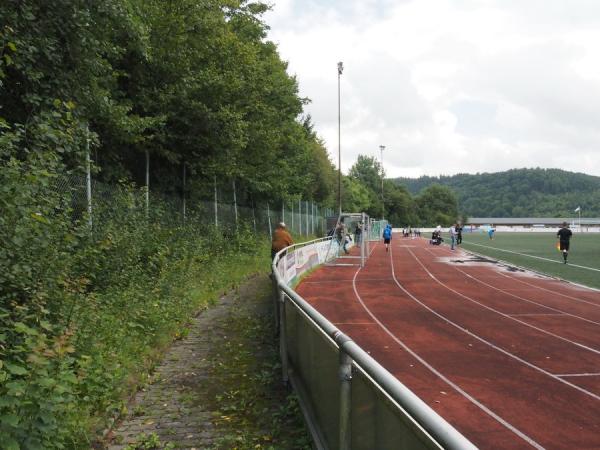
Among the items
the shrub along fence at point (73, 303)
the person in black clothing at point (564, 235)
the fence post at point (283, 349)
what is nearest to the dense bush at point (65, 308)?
the shrub along fence at point (73, 303)

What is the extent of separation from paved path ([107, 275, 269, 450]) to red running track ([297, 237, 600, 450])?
264 centimetres

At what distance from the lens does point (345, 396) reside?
3115 mm

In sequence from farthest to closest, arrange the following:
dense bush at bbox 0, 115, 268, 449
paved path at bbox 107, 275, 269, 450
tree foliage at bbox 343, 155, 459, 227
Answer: tree foliage at bbox 343, 155, 459, 227 → paved path at bbox 107, 275, 269, 450 → dense bush at bbox 0, 115, 268, 449

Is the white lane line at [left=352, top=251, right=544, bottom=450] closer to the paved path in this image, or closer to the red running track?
the red running track

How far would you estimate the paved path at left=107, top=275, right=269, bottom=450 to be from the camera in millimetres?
4688

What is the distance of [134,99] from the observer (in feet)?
46.0

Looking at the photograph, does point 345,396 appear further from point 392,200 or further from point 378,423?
point 392,200

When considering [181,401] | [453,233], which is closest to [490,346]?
[181,401]

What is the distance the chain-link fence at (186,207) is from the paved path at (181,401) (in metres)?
2.38

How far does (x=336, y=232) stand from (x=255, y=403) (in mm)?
21686

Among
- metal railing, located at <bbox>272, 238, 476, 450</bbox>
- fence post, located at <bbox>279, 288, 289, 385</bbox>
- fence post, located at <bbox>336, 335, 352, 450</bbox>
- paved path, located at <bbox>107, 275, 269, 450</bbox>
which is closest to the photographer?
metal railing, located at <bbox>272, 238, 476, 450</bbox>

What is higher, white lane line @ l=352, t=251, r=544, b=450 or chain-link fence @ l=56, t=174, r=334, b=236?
chain-link fence @ l=56, t=174, r=334, b=236

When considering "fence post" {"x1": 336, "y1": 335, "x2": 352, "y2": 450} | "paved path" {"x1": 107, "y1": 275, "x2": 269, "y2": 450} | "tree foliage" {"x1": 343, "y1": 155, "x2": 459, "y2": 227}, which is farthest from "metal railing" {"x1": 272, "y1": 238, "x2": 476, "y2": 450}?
"tree foliage" {"x1": 343, "y1": 155, "x2": 459, "y2": 227}

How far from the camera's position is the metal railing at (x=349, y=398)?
6.44 feet
